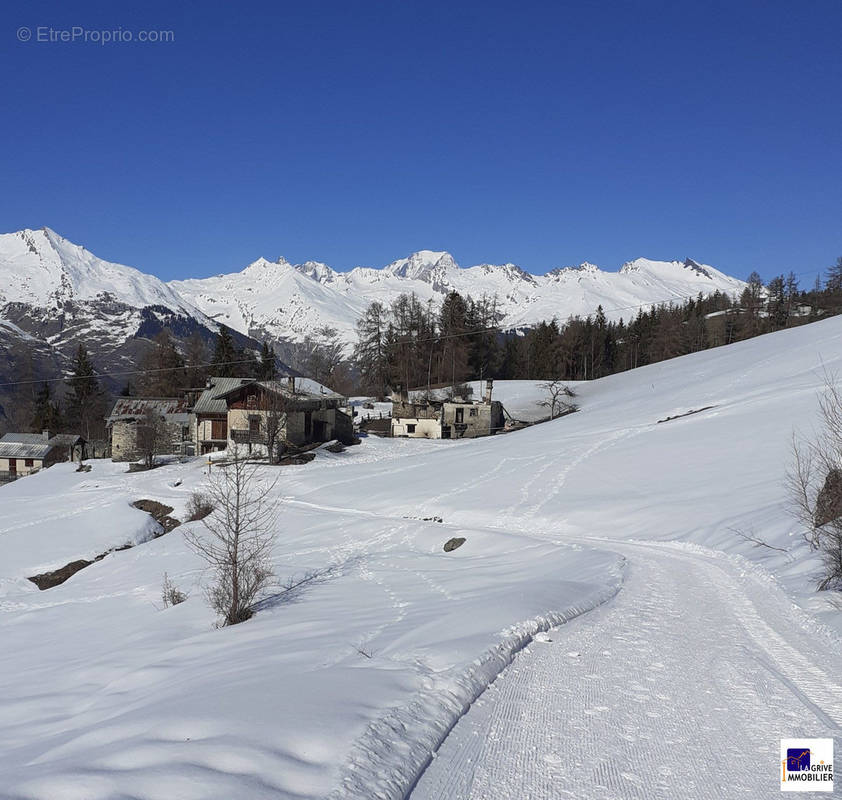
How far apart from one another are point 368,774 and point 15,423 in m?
124

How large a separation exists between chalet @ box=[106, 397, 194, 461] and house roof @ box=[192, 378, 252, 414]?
586cm

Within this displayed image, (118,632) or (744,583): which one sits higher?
(744,583)

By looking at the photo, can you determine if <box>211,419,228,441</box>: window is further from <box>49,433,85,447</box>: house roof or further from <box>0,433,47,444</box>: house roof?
<box>0,433,47,444</box>: house roof

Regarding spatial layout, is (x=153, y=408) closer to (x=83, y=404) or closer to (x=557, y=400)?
(x=83, y=404)

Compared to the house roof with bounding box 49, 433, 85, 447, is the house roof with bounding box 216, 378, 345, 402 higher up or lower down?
higher up

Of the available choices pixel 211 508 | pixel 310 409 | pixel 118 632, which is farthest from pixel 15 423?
pixel 118 632

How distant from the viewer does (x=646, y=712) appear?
6574 millimetres

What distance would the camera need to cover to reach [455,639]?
29.8 ft

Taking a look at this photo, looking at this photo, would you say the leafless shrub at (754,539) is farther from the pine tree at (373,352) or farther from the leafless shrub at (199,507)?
the pine tree at (373,352)

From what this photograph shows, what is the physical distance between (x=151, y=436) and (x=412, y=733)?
186ft

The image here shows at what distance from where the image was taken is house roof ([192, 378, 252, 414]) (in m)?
62.2

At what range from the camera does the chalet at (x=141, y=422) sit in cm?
6494

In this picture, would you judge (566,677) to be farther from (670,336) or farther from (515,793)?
(670,336)

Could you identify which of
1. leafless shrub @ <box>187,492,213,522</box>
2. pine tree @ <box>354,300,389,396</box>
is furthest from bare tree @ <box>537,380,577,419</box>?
leafless shrub @ <box>187,492,213,522</box>
